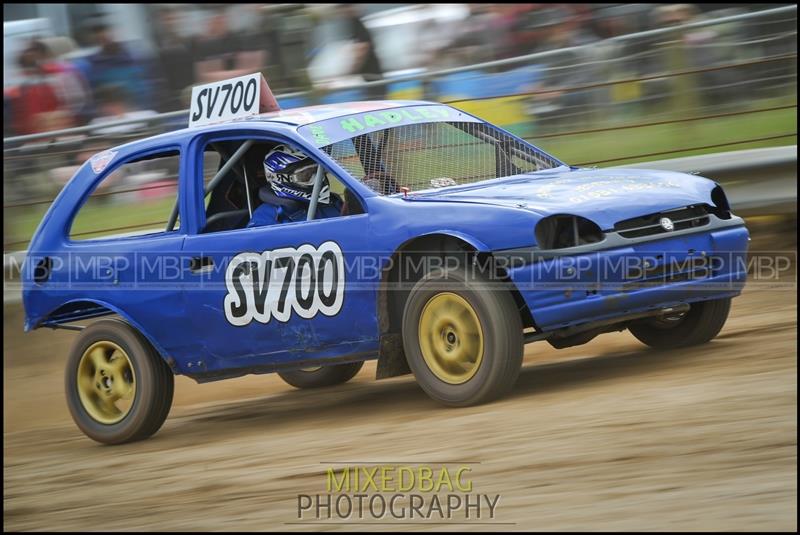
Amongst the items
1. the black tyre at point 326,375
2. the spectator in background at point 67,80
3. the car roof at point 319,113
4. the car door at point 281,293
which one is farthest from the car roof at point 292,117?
the spectator in background at point 67,80

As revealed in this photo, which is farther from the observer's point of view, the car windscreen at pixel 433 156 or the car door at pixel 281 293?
the car windscreen at pixel 433 156

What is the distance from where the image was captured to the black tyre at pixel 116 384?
21.4 feet

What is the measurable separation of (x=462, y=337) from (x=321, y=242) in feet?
2.85

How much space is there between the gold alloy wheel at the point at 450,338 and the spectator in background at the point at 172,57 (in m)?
5.62

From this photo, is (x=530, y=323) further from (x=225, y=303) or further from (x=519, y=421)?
(x=225, y=303)

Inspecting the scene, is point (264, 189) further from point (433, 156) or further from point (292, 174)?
point (433, 156)

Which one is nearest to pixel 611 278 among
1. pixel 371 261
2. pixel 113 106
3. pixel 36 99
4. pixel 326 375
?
pixel 371 261

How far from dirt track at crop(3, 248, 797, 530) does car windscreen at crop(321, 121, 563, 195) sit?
3.74 feet

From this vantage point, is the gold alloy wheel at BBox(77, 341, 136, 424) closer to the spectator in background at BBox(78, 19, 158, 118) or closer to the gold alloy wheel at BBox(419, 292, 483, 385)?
the gold alloy wheel at BBox(419, 292, 483, 385)

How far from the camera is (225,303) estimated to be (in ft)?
20.1

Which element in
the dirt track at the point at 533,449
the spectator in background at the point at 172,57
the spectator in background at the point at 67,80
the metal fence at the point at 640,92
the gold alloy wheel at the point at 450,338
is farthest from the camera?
the spectator in background at the point at 67,80

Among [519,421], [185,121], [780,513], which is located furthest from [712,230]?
[185,121]

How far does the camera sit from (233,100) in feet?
21.7

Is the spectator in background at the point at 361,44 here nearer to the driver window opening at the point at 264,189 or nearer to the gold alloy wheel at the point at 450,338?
the driver window opening at the point at 264,189
